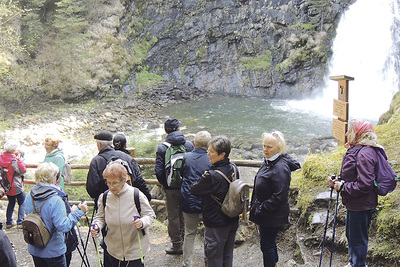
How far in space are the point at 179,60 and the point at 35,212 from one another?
26387 mm

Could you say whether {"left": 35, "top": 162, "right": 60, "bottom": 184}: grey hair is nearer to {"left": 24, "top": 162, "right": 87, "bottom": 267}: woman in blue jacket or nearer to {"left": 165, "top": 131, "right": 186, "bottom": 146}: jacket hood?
{"left": 24, "top": 162, "right": 87, "bottom": 267}: woman in blue jacket

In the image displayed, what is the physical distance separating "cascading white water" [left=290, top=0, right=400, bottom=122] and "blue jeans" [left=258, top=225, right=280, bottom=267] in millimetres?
17573

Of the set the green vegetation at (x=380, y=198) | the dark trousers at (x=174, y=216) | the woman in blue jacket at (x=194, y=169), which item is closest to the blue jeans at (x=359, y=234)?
the green vegetation at (x=380, y=198)

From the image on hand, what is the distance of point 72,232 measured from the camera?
379 centimetres

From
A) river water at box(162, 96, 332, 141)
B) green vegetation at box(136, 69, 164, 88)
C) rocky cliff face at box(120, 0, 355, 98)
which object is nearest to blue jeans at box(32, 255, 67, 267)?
river water at box(162, 96, 332, 141)

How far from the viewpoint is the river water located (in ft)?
55.7

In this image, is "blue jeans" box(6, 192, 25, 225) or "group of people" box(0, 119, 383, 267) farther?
"blue jeans" box(6, 192, 25, 225)

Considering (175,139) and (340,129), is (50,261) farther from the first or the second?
(340,129)

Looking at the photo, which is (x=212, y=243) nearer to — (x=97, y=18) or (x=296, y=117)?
(x=296, y=117)

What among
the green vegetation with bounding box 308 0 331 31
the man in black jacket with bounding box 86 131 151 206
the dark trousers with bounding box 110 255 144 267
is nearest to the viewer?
the dark trousers with bounding box 110 255 144 267

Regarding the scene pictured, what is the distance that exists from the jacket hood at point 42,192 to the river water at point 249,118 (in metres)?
13.3

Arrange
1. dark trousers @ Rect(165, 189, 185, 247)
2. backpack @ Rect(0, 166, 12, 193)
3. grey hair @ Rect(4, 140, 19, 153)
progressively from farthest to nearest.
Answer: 1. backpack @ Rect(0, 166, 12, 193)
2. grey hair @ Rect(4, 140, 19, 153)
3. dark trousers @ Rect(165, 189, 185, 247)

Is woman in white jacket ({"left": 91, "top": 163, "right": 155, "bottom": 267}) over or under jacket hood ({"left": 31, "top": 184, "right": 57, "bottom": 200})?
under

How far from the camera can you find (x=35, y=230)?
3133mm
